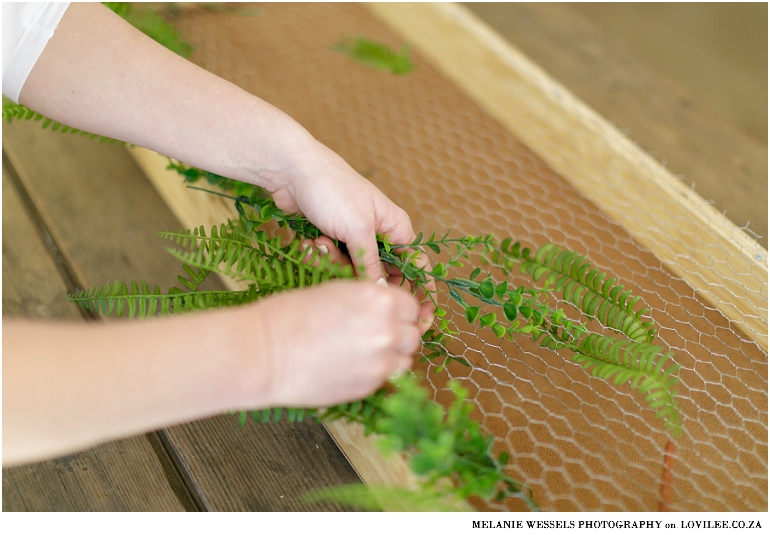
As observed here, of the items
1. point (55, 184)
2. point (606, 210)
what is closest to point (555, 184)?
point (606, 210)

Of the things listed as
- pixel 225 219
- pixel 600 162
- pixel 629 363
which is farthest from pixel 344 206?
pixel 600 162

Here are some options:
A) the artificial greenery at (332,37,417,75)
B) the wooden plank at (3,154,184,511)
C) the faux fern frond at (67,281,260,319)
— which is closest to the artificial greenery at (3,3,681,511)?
the faux fern frond at (67,281,260,319)

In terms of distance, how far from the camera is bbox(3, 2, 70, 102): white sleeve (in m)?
0.64

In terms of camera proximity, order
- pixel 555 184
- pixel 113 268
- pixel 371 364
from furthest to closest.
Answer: pixel 555 184, pixel 113 268, pixel 371 364

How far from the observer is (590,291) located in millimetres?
675

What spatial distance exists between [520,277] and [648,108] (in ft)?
1.91

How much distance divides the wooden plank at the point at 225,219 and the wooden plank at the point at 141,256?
0.08ft

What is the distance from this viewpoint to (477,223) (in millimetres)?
878

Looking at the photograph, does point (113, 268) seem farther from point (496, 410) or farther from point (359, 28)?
point (359, 28)

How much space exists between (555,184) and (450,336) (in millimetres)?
396

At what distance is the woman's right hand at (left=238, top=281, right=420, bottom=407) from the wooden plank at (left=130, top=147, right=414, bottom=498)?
119 mm

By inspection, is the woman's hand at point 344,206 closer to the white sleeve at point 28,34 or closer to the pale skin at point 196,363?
the pale skin at point 196,363

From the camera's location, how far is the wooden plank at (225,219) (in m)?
0.58
